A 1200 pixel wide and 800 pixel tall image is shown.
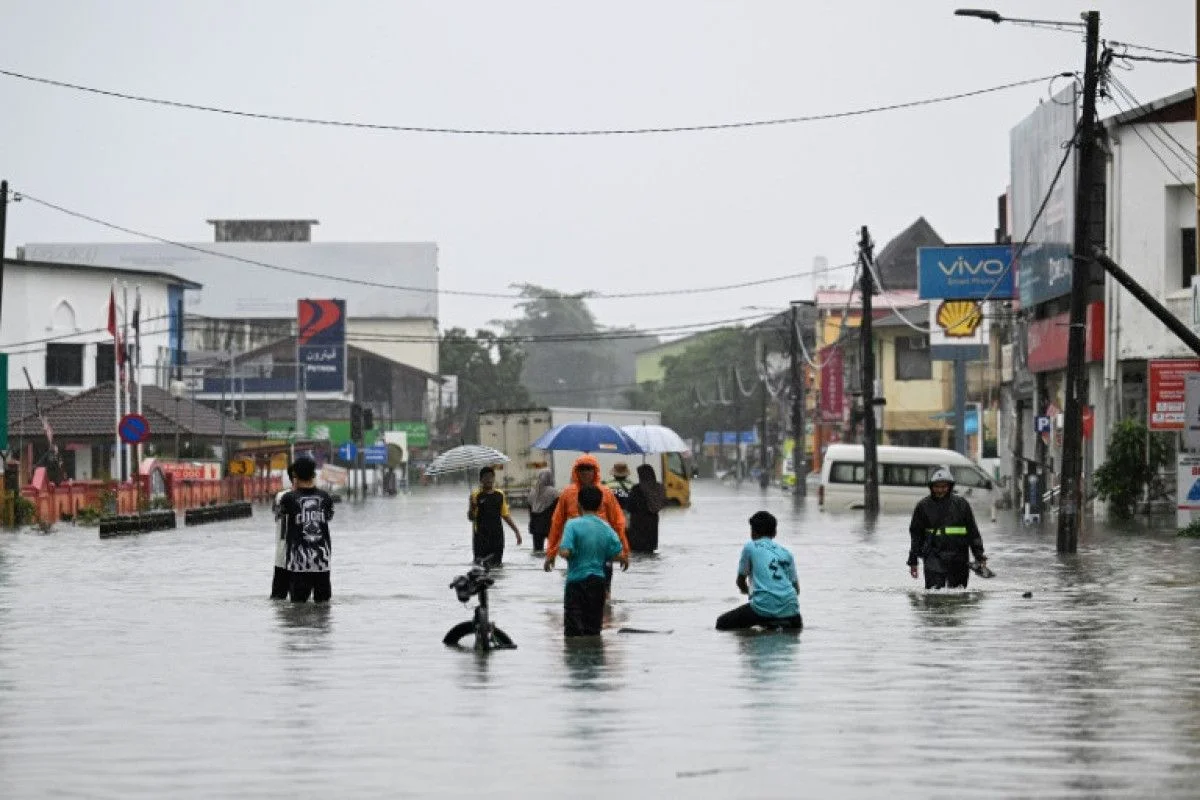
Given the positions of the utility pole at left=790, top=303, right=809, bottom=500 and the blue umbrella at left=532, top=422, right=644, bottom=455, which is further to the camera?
the utility pole at left=790, top=303, right=809, bottom=500

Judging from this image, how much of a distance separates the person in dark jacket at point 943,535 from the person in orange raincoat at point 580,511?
3579 millimetres

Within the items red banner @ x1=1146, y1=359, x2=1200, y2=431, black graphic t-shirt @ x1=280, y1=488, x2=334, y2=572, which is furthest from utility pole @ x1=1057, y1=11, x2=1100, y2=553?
Result: black graphic t-shirt @ x1=280, y1=488, x2=334, y2=572

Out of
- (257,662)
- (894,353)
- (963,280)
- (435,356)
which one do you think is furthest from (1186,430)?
(435,356)

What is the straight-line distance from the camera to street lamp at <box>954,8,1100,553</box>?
34.9 meters

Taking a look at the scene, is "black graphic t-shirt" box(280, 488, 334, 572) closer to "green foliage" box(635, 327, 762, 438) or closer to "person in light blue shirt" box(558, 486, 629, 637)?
"person in light blue shirt" box(558, 486, 629, 637)

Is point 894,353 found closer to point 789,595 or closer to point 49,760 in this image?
point 789,595

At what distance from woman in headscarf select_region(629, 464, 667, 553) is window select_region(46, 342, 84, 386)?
69.0 meters

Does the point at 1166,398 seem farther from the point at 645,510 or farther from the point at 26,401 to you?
the point at 26,401

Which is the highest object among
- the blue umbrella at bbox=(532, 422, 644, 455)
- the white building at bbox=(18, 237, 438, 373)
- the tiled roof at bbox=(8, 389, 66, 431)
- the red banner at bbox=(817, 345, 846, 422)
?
the white building at bbox=(18, 237, 438, 373)

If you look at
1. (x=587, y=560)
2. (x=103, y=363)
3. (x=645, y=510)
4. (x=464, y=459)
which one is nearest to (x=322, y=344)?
(x=103, y=363)

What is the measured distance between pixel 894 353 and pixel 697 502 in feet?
97.5

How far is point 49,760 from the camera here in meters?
11.6

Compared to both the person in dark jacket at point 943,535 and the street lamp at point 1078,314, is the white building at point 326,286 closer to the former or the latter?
the street lamp at point 1078,314

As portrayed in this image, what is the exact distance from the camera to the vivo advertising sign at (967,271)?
64625 millimetres
